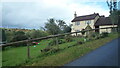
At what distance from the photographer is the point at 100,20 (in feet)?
88.7

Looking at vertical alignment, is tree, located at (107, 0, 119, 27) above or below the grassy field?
above

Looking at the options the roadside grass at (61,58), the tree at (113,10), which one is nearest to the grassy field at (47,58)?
the roadside grass at (61,58)

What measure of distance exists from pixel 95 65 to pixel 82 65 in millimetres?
451

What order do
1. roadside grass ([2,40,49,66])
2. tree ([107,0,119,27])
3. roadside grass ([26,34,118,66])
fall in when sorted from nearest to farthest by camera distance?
1. roadside grass ([26,34,118,66])
2. roadside grass ([2,40,49,66])
3. tree ([107,0,119,27])

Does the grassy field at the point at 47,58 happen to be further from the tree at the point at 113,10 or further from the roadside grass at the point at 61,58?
the tree at the point at 113,10

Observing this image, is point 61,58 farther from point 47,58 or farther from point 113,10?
point 113,10

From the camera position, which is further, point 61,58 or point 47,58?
point 47,58

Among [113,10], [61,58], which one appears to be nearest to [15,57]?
[61,58]

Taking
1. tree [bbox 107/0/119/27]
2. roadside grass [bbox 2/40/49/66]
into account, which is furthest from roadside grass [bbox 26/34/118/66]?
tree [bbox 107/0/119/27]

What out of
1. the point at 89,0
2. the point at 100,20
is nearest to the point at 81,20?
the point at 100,20

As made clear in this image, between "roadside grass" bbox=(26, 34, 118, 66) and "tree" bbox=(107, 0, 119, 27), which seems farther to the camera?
"tree" bbox=(107, 0, 119, 27)

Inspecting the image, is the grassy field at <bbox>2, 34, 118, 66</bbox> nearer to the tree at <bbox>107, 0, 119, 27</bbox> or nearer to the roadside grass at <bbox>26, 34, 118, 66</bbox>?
the roadside grass at <bbox>26, 34, 118, 66</bbox>

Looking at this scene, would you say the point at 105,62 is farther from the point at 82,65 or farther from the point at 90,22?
the point at 90,22

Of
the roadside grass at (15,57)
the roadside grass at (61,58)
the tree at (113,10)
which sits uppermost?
the tree at (113,10)
